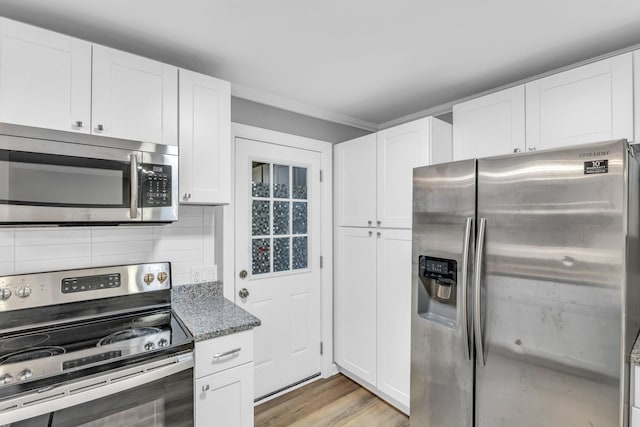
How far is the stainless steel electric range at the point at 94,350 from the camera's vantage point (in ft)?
3.67

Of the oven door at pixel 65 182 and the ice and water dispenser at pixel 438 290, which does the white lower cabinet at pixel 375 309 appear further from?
the oven door at pixel 65 182

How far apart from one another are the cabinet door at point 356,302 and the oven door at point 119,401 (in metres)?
1.49

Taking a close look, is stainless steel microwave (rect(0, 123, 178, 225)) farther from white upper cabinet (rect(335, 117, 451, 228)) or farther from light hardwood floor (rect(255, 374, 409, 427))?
light hardwood floor (rect(255, 374, 409, 427))

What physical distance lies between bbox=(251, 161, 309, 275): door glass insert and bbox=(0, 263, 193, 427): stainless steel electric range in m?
0.75

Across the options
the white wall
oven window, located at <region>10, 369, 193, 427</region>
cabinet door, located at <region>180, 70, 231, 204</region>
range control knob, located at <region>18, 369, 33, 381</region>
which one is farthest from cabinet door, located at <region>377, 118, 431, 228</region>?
range control knob, located at <region>18, 369, 33, 381</region>

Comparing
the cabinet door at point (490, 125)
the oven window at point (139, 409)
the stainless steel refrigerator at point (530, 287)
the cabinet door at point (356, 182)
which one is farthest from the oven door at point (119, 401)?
the cabinet door at point (490, 125)

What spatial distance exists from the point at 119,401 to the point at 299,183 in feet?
6.04

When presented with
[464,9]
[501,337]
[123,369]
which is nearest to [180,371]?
[123,369]

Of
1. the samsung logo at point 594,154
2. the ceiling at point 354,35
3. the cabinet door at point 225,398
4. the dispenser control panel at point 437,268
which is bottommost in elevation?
the cabinet door at point 225,398

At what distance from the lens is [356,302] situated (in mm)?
2676

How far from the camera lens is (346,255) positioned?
2.77 meters

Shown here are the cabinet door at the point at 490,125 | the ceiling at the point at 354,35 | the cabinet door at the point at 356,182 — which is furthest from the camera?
the cabinet door at the point at 356,182

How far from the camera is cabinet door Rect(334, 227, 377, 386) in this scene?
254 cm

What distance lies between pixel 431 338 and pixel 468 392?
0.30m
